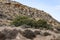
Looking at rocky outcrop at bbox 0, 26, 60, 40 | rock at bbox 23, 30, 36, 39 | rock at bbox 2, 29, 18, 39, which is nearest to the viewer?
rock at bbox 2, 29, 18, 39

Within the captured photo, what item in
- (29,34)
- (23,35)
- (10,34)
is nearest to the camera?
(10,34)

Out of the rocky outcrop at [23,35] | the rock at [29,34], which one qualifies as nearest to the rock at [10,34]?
the rocky outcrop at [23,35]

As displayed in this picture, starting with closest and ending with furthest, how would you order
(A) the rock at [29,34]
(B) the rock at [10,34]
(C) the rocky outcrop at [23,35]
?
1. (B) the rock at [10,34]
2. (C) the rocky outcrop at [23,35]
3. (A) the rock at [29,34]

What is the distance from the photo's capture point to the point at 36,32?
24359 mm

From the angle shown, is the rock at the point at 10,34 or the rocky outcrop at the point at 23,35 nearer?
the rock at the point at 10,34

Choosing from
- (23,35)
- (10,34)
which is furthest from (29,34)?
(10,34)

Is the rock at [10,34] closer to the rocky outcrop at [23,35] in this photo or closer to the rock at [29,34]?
the rocky outcrop at [23,35]

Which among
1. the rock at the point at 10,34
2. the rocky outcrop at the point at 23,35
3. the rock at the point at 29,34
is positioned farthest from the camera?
the rock at the point at 29,34

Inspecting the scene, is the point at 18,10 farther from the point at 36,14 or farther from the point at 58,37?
the point at 58,37

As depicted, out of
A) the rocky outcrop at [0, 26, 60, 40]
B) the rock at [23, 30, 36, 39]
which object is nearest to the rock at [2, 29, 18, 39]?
A: the rocky outcrop at [0, 26, 60, 40]

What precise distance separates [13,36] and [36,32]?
3.94 m

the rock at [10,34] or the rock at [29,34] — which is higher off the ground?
the rock at [10,34]

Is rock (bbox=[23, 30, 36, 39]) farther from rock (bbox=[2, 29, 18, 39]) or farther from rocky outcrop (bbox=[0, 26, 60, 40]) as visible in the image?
rock (bbox=[2, 29, 18, 39])

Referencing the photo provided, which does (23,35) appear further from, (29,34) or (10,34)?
(10,34)
